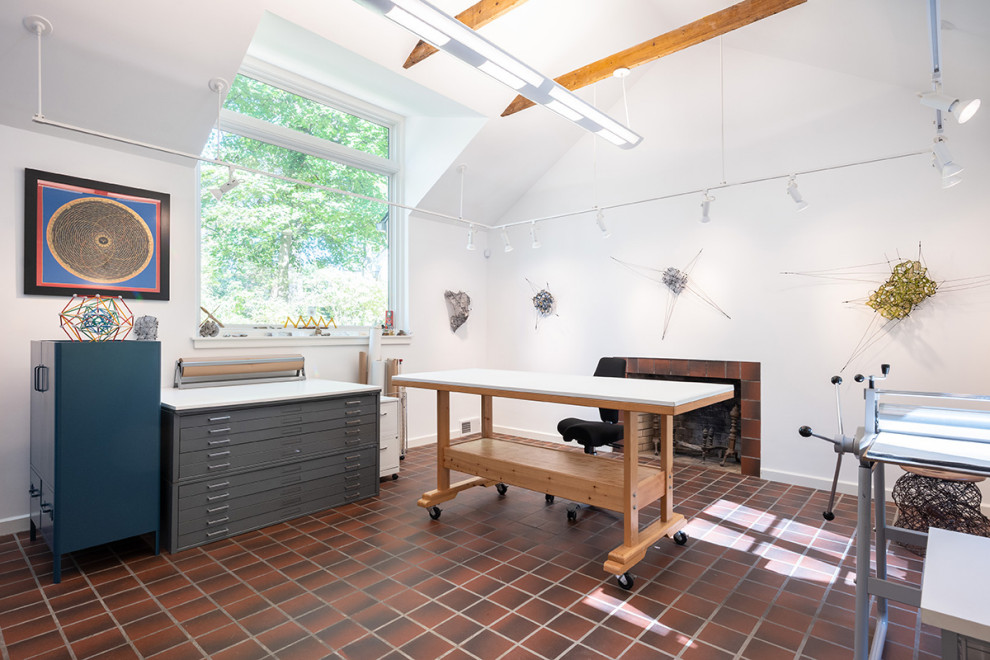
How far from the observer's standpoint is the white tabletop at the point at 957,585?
972 millimetres

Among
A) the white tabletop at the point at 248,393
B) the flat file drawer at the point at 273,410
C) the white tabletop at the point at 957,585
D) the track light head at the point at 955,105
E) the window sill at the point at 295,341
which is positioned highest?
the track light head at the point at 955,105

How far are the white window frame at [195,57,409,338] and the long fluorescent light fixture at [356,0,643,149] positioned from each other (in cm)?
223

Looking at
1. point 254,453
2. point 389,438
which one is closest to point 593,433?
point 389,438

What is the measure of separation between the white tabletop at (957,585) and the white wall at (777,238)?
2.96 meters

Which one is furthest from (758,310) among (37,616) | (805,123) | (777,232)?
(37,616)

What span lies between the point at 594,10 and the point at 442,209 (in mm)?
2412

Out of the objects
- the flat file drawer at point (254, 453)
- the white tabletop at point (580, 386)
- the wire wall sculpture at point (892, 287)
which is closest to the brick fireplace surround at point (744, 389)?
the wire wall sculpture at point (892, 287)

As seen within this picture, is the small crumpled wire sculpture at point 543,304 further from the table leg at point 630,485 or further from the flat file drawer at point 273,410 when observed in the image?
the table leg at point 630,485

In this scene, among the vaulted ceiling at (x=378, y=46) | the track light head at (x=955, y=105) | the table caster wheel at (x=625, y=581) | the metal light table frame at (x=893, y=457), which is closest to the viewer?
the metal light table frame at (x=893, y=457)

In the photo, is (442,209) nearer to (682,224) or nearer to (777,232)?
(682,224)

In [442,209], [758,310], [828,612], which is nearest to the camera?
[828,612]

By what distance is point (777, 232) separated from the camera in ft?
14.1

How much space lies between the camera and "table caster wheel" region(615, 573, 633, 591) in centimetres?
250

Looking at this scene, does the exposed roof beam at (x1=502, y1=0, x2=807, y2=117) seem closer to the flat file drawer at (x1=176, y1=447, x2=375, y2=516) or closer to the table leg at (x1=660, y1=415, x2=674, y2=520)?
the table leg at (x1=660, y1=415, x2=674, y2=520)
